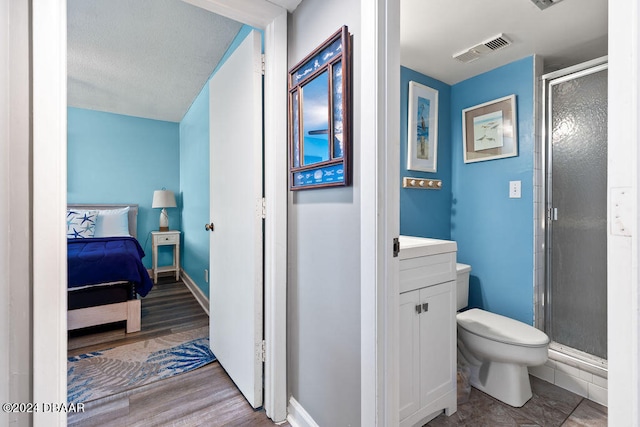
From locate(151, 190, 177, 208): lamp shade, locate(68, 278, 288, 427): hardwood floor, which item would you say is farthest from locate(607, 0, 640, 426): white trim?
locate(151, 190, 177, 208): lamp shade

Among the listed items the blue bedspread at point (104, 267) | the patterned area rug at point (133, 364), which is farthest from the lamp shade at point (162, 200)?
the patterned area rug at point (133, 364)

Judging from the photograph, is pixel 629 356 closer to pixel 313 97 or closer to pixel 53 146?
pixel 313 97

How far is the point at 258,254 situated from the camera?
156cm

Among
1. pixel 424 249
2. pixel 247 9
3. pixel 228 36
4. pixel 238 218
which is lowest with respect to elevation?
pixel 424 249

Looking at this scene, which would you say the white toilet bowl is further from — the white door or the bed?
the bed

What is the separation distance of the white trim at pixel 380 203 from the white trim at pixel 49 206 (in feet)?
3.44

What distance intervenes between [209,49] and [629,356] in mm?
3000

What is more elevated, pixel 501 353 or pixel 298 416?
pixel 501 353

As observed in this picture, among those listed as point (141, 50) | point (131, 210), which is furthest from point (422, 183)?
point (131, 210)

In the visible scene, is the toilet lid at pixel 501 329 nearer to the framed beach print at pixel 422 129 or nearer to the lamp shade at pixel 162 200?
the framed beach print at pixel 422 129

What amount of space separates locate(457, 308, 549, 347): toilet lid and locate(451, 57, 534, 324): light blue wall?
361 mm

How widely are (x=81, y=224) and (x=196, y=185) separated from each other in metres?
1.44

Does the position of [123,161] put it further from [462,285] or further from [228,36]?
[462,285]

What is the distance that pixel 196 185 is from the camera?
3.57 metres
